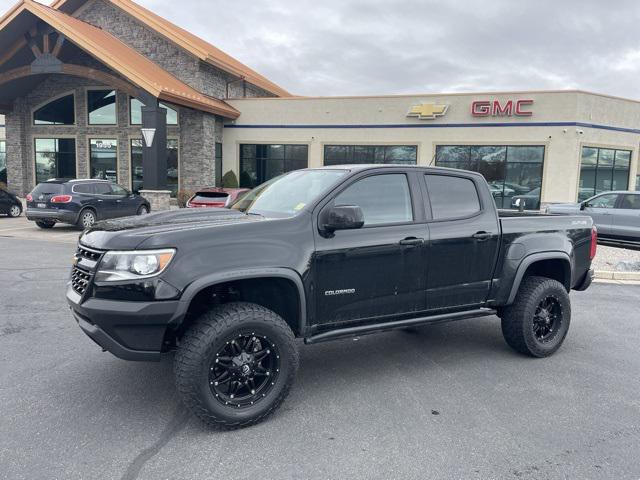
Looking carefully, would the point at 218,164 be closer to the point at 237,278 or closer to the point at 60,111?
the point at 60,111

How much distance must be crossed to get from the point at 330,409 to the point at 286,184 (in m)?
2.01

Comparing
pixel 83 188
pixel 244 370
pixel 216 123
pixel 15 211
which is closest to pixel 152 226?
pixel 244 370

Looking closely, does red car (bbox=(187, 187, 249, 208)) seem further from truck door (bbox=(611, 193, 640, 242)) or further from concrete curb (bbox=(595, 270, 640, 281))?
truck door (bbox=(611, 193, 640, 242))

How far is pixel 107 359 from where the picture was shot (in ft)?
15.6

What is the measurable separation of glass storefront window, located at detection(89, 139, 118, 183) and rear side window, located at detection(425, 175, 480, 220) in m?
23.9

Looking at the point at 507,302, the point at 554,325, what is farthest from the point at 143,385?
the point at 554,325

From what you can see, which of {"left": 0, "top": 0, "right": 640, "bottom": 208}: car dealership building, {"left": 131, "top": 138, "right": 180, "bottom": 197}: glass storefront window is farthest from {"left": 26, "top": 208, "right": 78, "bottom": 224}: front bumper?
{"left": 131, "top": 138, "right": 180, "bottom": 197}: glass storefront window

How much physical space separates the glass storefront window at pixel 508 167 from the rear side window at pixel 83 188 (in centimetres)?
1526

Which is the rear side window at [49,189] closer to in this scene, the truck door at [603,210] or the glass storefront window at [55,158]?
the glass storefront window at [55,158]

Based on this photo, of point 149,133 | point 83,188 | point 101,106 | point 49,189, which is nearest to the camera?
point 49,189

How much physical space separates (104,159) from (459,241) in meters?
24.9

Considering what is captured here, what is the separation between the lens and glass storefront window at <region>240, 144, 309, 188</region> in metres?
25.8

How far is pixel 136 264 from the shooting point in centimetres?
335

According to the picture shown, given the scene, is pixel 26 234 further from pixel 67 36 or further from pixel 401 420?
pixel 401 420
